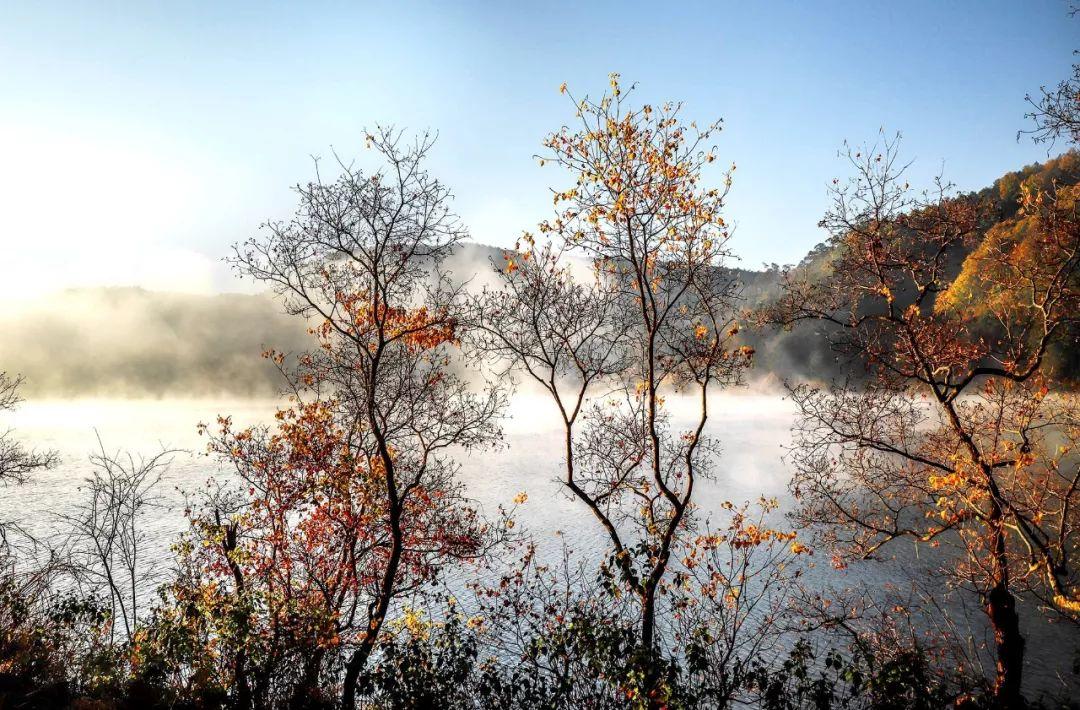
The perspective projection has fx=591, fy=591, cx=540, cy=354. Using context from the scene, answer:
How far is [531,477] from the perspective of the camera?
151ft

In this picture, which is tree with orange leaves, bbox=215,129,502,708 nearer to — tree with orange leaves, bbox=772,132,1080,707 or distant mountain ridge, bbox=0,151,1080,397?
tree with orange leaves, bbox=772,132,1080,707

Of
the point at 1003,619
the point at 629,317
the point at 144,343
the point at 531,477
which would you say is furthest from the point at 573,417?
the point at 144,343

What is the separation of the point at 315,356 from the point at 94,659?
6895 millimetres

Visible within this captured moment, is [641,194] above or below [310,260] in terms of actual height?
above

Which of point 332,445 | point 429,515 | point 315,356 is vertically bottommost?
point 429,515

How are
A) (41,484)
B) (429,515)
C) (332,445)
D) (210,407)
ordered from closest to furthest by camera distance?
1. (332,445)
2. (429,515)
3. (41,484)
4. (210,407)

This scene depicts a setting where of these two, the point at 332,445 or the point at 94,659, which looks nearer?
the point at 94,659

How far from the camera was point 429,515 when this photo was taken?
53.4 ft

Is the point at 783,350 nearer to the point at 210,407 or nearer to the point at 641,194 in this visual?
→ the point at 641,194

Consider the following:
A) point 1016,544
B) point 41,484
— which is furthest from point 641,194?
point 41,484

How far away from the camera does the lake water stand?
20.2 metres

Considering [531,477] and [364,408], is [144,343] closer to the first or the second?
[531,477]

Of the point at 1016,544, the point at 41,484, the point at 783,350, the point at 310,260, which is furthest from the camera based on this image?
the point at 783,350

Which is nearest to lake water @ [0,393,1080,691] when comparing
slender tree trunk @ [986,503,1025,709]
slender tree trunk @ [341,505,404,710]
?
slender tree trunk @ [986,503,1025,709]
